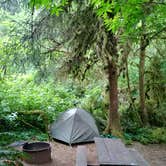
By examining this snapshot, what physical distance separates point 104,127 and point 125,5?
22.3 ft

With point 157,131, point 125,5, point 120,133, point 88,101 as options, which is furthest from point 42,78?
point 125,5

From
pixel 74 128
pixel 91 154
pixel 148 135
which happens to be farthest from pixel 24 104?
pixel 148 135

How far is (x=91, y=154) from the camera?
7.80 metres

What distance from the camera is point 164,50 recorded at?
11.4 m

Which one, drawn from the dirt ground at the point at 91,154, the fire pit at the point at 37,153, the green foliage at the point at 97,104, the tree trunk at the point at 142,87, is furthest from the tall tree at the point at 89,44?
the fire pit at the point at 37,153

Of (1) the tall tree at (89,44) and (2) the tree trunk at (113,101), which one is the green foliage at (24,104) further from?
(2) the tree trunk at (113,101)

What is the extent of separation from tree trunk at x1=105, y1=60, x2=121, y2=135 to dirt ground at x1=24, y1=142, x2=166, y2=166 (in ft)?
3.03

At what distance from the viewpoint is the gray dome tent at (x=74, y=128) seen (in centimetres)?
898

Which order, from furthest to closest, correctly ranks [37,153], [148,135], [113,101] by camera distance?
[148,135]
[113,101]
[37,153]

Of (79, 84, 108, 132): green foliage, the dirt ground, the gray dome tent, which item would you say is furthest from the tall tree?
(79, 84, 108, 132): green foliage

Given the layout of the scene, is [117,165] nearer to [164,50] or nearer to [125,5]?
[125,5]

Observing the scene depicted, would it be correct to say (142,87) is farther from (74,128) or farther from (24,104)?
(24,104)

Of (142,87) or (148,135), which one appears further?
(142,87)

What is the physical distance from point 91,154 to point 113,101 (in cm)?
243
